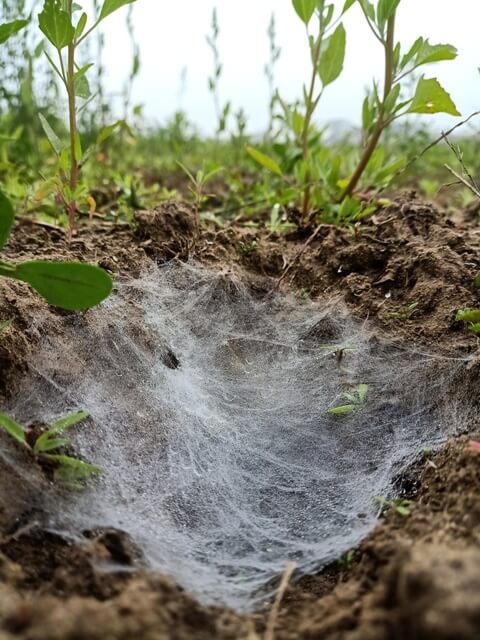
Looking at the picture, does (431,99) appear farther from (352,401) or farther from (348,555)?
(348,555)

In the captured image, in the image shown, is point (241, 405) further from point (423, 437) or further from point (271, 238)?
point (271, 238)

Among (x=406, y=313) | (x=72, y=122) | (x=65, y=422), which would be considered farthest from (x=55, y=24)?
(x=406, y=313)

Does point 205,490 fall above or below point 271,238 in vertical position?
below

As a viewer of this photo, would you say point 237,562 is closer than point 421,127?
Yes

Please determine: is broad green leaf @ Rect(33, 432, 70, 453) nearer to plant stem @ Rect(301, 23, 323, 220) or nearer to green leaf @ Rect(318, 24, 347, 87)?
plant stem @ Rect(301, 23, 323, 220)

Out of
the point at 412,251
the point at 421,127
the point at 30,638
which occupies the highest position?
the point at 421,127

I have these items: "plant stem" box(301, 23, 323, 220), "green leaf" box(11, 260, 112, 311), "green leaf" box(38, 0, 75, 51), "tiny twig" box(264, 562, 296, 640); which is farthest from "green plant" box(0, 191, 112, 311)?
"plant stem" box(301, 23, 323, 220)

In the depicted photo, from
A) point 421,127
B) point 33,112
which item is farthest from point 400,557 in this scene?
point 421,127

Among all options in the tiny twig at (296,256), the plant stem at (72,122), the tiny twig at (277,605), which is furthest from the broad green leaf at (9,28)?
the tiny twig at (277,605)
